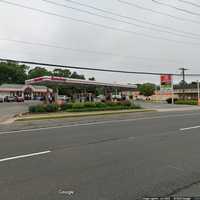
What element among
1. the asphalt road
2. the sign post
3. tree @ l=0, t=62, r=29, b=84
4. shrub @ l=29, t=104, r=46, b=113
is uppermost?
tree @ l=0, t=62, r=29, b=84

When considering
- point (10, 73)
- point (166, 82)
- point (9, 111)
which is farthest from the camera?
point (10, 73)

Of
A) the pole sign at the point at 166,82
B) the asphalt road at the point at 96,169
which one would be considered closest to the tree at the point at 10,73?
the pole sign at the point at 166,82

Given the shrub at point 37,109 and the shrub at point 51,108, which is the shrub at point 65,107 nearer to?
the shrub at point 51,108

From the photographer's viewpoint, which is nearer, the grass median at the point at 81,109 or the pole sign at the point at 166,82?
the grass median at the point at 81,109

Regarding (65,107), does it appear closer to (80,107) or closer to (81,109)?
(80,107)

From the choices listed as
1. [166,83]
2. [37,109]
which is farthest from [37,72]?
[37,109]

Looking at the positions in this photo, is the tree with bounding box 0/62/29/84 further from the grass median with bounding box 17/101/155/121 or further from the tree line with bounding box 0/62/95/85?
the grass median with bounding box 17/101/155/121

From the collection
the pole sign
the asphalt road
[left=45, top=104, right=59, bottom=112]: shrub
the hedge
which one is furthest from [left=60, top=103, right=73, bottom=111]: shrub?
the asphalt road

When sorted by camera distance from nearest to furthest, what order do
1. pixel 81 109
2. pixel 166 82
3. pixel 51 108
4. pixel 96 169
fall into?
pixel 96 169 → pixel 51 108 → pixel 81 109 → pixel 166 82

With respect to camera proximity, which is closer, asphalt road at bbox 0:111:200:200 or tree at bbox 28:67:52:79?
asphalt road at bbox 0:111:200:200

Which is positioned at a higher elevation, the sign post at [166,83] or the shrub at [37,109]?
the sign post at [166,83]

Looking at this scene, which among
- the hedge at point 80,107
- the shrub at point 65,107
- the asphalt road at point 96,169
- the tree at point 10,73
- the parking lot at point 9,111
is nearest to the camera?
the asphalt road at point 96,169

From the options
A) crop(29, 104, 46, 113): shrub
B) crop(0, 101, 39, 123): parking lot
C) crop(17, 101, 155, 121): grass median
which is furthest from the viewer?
crop(29, 104, 46, 113): shrub

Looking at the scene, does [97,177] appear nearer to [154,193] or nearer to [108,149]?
→ [154,193]
